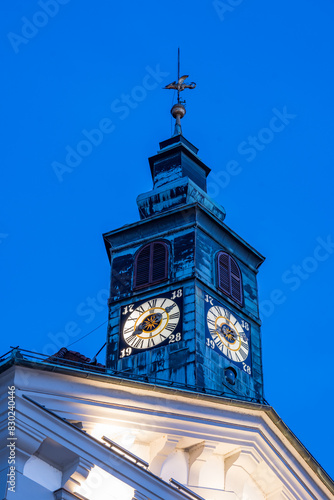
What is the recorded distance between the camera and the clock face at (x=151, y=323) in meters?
36.6

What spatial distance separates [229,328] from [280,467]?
1179 centimetres

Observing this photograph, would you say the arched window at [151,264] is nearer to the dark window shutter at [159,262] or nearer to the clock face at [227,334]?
the dark window shutter at [159,262]

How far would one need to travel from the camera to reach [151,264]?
129 ft

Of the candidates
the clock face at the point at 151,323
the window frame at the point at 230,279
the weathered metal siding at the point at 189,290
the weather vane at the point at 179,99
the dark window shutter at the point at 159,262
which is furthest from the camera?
the weather vane at the point at 179,99

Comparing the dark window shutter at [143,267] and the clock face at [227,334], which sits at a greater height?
the dark window shutter at [143,267]

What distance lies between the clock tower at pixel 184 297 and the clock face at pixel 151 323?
0.04m

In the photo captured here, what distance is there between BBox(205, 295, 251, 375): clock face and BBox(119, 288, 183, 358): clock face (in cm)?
112

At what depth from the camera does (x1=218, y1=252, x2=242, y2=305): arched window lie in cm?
3925

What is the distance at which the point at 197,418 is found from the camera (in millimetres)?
24562

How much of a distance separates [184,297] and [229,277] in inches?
123

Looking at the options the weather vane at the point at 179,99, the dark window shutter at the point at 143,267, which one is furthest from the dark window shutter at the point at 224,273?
the weather vane at the point at 179,99

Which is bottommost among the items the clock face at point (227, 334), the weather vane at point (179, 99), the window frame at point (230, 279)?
the clock face at point (227, 334)

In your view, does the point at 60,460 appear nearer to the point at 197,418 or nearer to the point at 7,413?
the point at 7,413

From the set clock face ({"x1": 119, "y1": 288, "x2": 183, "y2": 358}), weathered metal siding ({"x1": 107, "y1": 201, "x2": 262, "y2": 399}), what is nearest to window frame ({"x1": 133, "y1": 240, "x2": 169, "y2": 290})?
weathered metal siding ({"x1": 107, "y1": 201, "x2": 262, "y2": 399})
